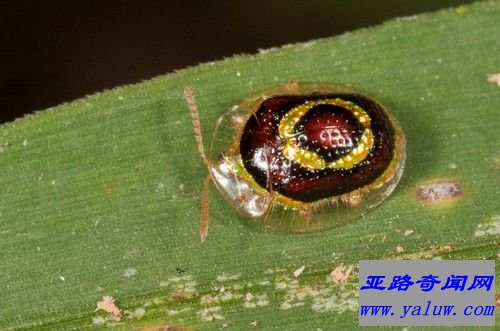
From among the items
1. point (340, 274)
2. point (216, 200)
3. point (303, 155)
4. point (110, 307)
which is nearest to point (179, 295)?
point (110, 307)

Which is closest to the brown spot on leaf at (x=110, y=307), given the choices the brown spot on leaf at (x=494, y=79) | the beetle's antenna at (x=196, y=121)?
the beetle's antenna at (x=196, y=121)

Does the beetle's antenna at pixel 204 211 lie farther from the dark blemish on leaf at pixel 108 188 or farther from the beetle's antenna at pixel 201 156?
the dark blemish on leaf at pixel 108 188

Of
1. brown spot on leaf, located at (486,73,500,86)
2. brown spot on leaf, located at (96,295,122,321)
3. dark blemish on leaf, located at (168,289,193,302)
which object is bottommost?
brown spot on leaf, located at (96,295,122,321)

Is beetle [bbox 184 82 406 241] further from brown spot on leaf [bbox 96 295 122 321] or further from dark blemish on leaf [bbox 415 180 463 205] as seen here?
brown spot on leaf [bbox 96 295 122 321]

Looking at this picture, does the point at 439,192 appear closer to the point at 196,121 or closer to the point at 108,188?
the point at 196,121

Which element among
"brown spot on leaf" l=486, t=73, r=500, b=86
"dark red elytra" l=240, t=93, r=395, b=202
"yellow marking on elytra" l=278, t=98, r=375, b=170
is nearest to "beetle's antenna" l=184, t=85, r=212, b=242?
"dark red elytra" l=240, t=93, r=395, b=202
